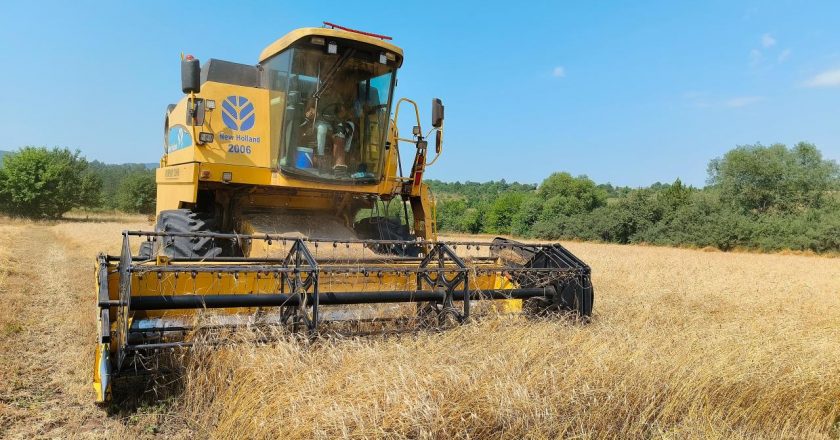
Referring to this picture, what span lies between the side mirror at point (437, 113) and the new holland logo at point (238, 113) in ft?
6.14

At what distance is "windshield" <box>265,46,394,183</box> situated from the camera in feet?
18.2

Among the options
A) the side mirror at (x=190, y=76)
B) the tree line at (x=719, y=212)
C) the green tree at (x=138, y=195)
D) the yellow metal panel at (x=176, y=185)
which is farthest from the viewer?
the green tree at (x=138, y=195)

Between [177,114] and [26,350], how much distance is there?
10.7 feet

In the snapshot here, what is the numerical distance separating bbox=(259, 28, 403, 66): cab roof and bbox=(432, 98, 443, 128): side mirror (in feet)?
1.89

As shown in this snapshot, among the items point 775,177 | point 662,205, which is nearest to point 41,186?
point 662,205

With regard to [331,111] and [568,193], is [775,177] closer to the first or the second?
[568,193]

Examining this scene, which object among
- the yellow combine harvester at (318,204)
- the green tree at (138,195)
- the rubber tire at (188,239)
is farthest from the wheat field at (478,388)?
the green tree at (138,195)

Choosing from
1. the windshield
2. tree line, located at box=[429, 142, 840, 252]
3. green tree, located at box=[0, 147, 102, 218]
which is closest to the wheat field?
the windshield

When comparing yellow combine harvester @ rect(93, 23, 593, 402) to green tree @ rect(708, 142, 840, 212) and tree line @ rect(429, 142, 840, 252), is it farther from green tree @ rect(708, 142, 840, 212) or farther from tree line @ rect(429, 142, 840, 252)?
green tree @ rect(708, 142, 840, 212)

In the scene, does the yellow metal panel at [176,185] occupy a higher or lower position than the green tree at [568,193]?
lower

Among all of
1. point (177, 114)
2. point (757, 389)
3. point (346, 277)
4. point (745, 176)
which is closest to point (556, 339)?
point (757, 389)

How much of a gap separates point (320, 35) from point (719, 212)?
82.5 feet

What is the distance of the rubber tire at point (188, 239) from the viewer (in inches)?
204

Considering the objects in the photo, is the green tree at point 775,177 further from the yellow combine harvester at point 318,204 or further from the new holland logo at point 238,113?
the new holland logo at point 238,113
